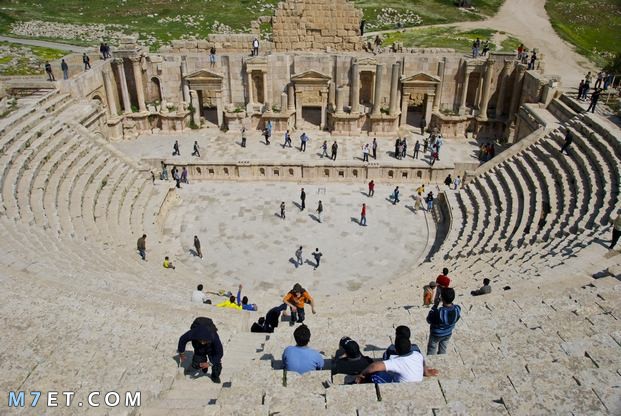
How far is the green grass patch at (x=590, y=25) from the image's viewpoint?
42219 mm

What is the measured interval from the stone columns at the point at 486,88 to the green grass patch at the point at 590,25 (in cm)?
1586

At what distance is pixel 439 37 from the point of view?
43312 millimetres

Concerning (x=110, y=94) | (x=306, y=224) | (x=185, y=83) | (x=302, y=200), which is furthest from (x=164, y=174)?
(x=185, y=83)

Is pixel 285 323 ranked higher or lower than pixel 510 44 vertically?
lower

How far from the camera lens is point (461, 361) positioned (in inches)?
298

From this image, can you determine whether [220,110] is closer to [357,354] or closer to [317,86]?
[317,86]

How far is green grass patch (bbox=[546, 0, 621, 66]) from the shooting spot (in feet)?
139

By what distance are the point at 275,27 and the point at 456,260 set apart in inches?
771

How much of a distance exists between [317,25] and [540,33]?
1074 inches

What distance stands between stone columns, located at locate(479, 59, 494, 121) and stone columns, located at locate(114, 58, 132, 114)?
20229 millimetres

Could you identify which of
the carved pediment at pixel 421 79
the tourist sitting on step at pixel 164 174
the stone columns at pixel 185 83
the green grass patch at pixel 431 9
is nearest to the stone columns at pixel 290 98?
the stone columns at pixel 185 83

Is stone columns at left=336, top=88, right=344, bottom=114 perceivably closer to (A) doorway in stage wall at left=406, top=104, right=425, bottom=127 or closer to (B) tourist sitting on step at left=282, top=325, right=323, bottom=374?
(A) doorway in stage wall at left=406, top=104, right=425, bottom=127

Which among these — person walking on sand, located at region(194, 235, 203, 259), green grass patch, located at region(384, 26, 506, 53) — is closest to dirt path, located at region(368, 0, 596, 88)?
green grass patch, located at region(384, 26, 506, 53)

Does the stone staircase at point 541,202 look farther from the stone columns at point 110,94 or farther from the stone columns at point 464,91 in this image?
the stone columns at point 110,94
